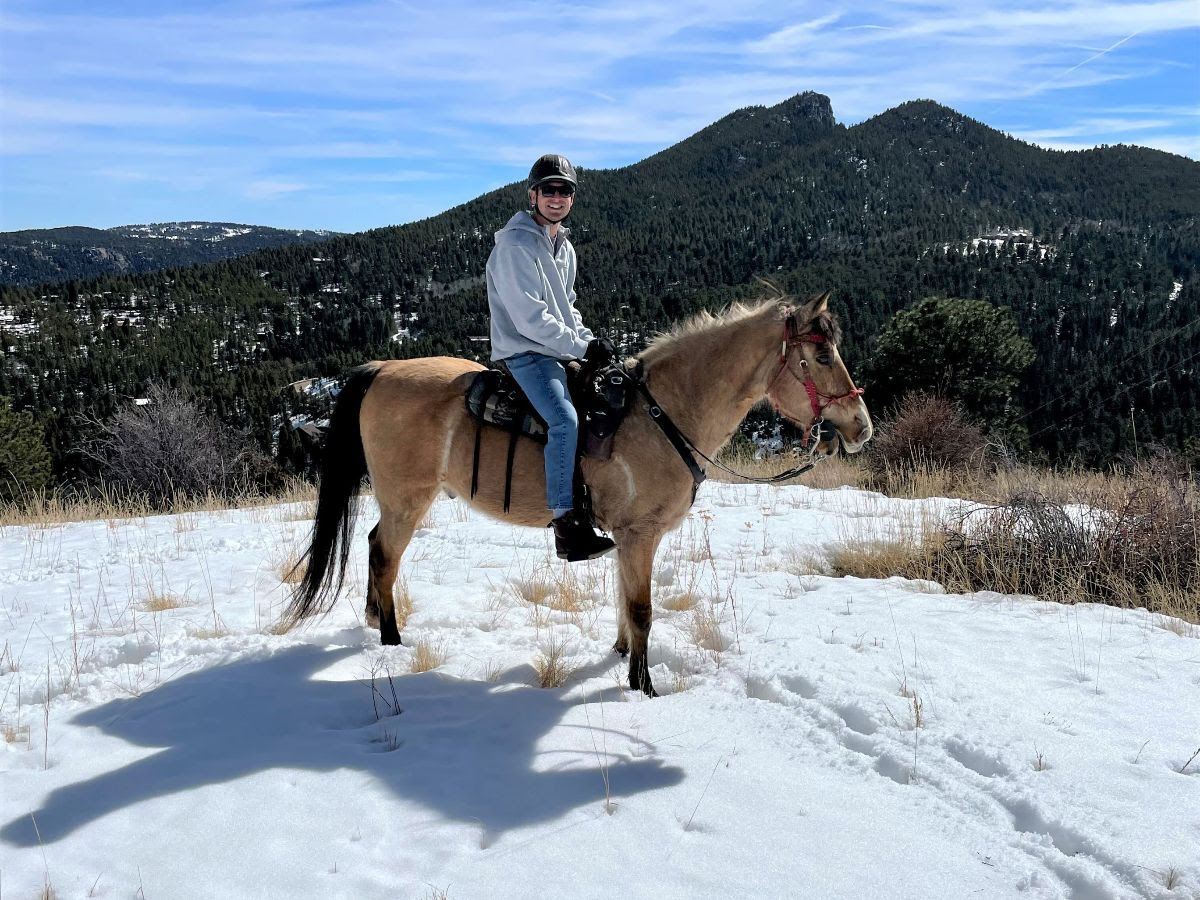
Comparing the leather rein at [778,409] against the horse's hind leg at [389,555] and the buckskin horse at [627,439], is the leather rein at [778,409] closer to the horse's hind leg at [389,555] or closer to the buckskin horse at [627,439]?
the buckskin horse at [627,439]

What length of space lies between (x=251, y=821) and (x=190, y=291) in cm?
19101

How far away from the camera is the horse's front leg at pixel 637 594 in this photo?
4188 mm

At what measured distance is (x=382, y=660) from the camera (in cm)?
447

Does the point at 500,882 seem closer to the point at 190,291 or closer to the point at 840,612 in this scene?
the point at 840,612

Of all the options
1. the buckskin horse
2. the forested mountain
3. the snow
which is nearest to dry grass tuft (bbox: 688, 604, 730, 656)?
the snow

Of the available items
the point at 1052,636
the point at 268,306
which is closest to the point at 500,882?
the point at 1052,636

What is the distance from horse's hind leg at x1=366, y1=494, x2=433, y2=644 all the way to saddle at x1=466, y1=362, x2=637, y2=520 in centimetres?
62

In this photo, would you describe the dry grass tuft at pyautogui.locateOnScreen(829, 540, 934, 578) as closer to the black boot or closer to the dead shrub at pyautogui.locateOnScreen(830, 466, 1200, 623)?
the dead shrub at pyautogui.locateOnScreen(830, 466, 1200, 623)

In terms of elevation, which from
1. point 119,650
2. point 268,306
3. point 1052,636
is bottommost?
point 1052,636

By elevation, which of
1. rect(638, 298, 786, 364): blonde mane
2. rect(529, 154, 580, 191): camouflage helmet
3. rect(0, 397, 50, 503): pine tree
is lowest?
rect(0, 397, 50, 503): pine tree

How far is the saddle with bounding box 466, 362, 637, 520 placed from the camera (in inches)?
168

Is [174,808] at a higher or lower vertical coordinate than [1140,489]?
lower

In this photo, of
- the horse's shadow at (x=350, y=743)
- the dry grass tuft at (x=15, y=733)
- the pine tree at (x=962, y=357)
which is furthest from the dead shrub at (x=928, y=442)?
the dry grass tuft at (x=15, y=733)

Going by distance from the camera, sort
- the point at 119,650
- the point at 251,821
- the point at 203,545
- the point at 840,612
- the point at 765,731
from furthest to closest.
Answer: the point at 203,545 < the point at 840,612 < the point at 119,650 < the point at 765,731 < the point at 251,821
